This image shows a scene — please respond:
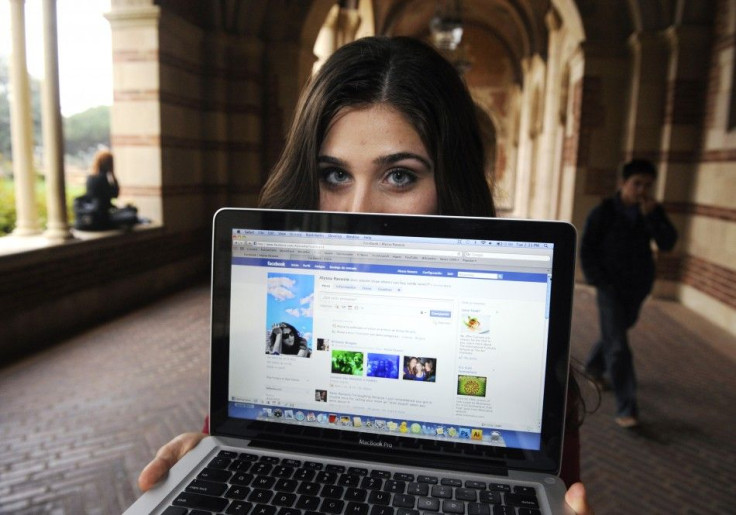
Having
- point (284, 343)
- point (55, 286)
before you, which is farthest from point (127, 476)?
point (55, 286)

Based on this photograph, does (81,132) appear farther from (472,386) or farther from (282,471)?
(472,386)

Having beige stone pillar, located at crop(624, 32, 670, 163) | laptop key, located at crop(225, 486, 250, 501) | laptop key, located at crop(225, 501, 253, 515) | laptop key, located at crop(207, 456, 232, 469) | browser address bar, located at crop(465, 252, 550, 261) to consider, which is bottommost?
laptop key, located at crop(225, 501, 253, 515)

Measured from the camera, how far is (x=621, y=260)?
423 cm

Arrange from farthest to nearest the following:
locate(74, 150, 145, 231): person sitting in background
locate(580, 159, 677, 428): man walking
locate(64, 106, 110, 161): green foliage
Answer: locate(64, 106, 110, 161): green foliage
locate(74, 150, 145, 231): person sitting in background
locate(580, 159, 677, 428): man walking

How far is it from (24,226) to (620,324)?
617 centimetres

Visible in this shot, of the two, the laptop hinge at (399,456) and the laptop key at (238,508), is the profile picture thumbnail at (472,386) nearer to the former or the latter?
the laptop hinge at (399,456)

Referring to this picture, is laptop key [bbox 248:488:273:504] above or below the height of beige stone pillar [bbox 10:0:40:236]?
below

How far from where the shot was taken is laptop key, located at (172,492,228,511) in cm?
100

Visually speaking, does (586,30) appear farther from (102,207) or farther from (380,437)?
(380,437)

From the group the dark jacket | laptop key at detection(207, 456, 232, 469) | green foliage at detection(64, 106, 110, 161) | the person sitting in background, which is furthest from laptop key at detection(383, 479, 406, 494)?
green foliage at detection(64, 106, 110, 161)

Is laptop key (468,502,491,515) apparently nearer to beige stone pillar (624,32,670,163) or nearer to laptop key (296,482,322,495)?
laptop key (296,482,322,495)

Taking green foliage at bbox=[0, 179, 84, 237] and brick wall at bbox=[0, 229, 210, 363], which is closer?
brick wall at bbox=[0, 229, 210, 363]

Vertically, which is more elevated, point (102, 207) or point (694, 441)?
point (102, 207)

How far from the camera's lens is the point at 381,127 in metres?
1.63
